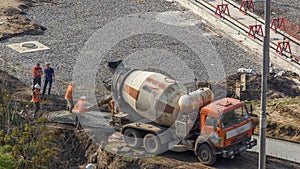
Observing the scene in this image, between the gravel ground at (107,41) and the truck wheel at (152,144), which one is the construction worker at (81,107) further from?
the gravel ground at (107,41)

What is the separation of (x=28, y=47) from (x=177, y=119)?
14.6 m

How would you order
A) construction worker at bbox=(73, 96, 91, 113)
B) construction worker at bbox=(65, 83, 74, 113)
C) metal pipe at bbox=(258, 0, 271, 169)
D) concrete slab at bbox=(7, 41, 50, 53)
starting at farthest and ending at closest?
concrete slab at bbox=(7, 41, 50, 53) → construction worker at bbox=(65, 83, 74, 113) → construction worker at bbox=(73, 96, 91, 113) → metal pipe at bbox=(258, 0, 271, 169)

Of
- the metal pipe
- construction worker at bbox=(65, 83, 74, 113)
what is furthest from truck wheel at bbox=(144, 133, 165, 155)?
the metal pipe

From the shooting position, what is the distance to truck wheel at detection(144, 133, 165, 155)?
1886cm

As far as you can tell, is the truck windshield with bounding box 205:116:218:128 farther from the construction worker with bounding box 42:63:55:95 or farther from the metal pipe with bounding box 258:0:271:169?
the construction worker with bounding box 42:63:55:95

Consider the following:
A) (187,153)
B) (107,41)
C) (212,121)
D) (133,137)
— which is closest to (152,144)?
(133,137)

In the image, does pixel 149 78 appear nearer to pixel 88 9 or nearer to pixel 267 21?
pixel 267 21

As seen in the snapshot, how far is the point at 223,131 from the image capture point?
1767 cm

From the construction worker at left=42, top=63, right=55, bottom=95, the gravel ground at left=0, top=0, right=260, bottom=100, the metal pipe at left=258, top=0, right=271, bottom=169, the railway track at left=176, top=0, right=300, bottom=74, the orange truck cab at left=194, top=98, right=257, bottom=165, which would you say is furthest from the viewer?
the railway track at left=176, top=0, right=300, bottom=74

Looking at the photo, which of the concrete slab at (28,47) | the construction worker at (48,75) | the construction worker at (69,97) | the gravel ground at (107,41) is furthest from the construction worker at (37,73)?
the concrete slab at (28,47)

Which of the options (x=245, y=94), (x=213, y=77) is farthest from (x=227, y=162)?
(x=213, y=77)

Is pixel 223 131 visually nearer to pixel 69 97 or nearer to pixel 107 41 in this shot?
pixel 69 97

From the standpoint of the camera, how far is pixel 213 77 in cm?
2780

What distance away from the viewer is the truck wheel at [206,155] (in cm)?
1802
